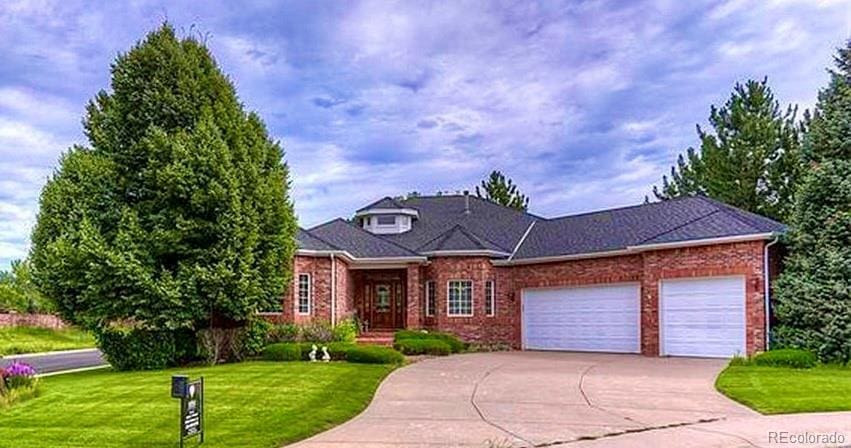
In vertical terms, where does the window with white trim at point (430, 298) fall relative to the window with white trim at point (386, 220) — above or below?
below

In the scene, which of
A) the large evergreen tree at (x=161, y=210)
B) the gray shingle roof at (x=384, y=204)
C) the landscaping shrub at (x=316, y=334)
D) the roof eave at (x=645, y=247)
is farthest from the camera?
the gray shingle roof at (x=384, y=204)

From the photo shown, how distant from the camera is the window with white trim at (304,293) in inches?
881

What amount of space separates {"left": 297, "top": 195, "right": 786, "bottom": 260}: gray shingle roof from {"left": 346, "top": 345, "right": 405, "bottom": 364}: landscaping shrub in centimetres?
606

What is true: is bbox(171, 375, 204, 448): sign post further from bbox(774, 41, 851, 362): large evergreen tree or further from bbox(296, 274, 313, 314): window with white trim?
bbox(774, 41, 851, 362): large evergreen tree

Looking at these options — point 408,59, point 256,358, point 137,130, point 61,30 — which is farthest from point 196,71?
point 256,358

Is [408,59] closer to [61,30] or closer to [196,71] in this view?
[196,71]

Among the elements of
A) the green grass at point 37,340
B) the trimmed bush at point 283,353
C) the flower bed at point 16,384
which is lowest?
the green grass at point 37,340

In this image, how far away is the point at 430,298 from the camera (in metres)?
25.5

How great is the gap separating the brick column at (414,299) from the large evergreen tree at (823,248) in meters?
11.7

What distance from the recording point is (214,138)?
709 inches

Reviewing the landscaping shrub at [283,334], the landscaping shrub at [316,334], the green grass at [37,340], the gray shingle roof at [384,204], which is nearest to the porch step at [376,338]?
the landscaping shrub at [316,334]

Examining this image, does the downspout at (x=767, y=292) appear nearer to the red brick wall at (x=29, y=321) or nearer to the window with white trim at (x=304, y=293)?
the window with white trim at (x=304, y=293)

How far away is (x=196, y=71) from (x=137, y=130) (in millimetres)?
2220

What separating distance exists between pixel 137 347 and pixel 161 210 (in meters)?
3.56
